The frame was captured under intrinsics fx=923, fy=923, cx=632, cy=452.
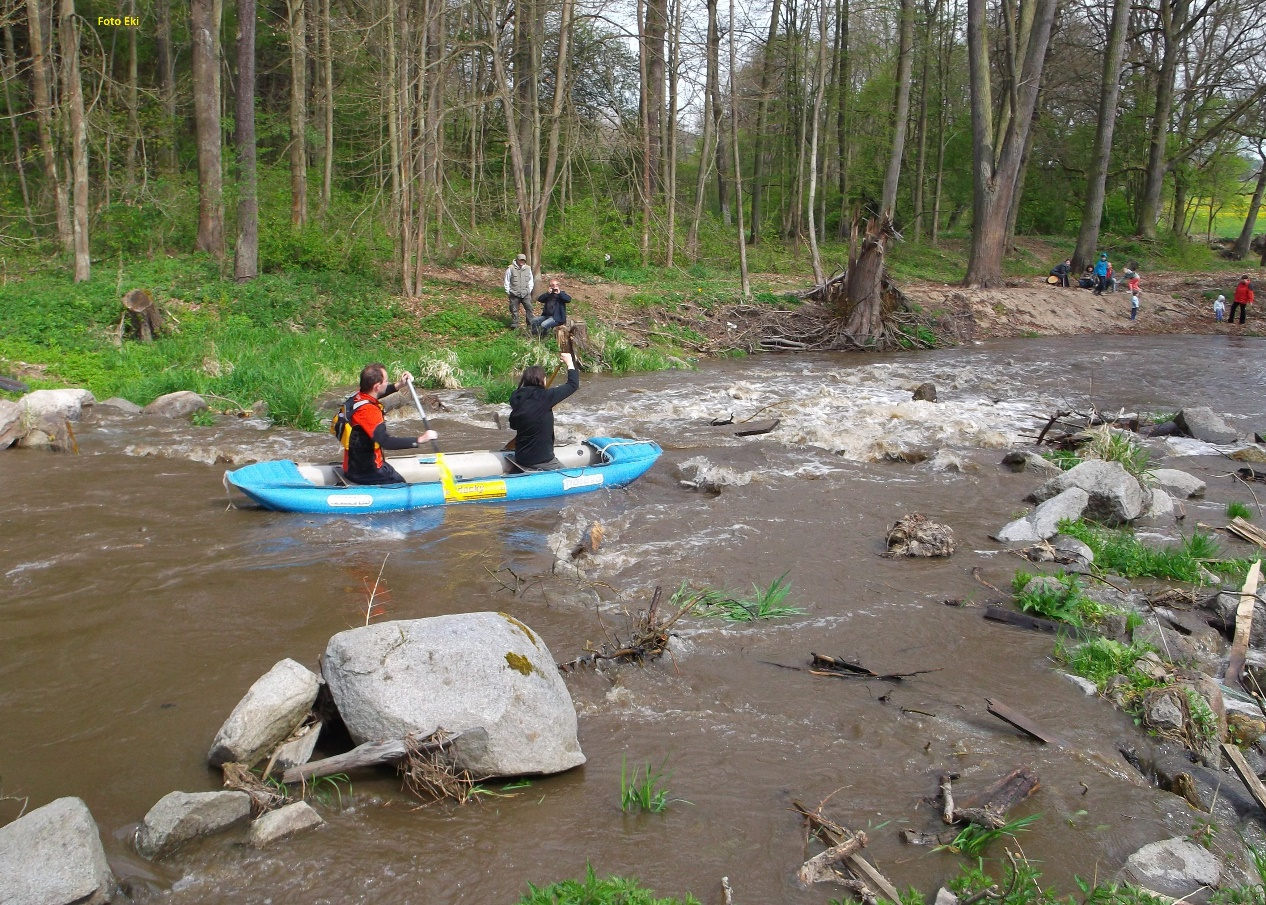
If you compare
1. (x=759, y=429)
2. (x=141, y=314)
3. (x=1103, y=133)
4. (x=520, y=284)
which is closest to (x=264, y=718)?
(x=759, y=429)

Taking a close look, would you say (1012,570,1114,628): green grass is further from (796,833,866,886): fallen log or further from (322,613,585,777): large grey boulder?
(322,613,585,777): large grey boulder

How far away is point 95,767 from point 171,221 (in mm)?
16917

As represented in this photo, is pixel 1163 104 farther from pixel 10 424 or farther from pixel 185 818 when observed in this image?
pixel 185 818

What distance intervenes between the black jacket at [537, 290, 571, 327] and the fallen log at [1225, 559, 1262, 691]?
1130 cm

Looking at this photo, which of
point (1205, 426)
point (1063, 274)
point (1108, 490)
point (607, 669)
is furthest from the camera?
point (1063, 274)

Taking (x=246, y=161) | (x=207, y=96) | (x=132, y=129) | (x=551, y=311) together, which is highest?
(x=207, y=96)

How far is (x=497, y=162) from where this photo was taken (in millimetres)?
26609

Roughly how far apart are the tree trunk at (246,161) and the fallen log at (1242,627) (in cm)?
1542

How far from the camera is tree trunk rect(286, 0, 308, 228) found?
17359mm

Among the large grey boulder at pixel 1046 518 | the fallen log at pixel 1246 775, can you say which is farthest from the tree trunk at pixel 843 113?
the fallen log at pixel 1246 775

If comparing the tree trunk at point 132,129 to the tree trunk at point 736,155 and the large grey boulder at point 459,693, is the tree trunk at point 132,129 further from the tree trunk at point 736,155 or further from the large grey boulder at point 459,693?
the large grey boulder at point 459,693

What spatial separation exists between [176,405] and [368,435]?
4809 mm

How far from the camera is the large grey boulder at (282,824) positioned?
3297mm

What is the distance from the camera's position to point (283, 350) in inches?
532
